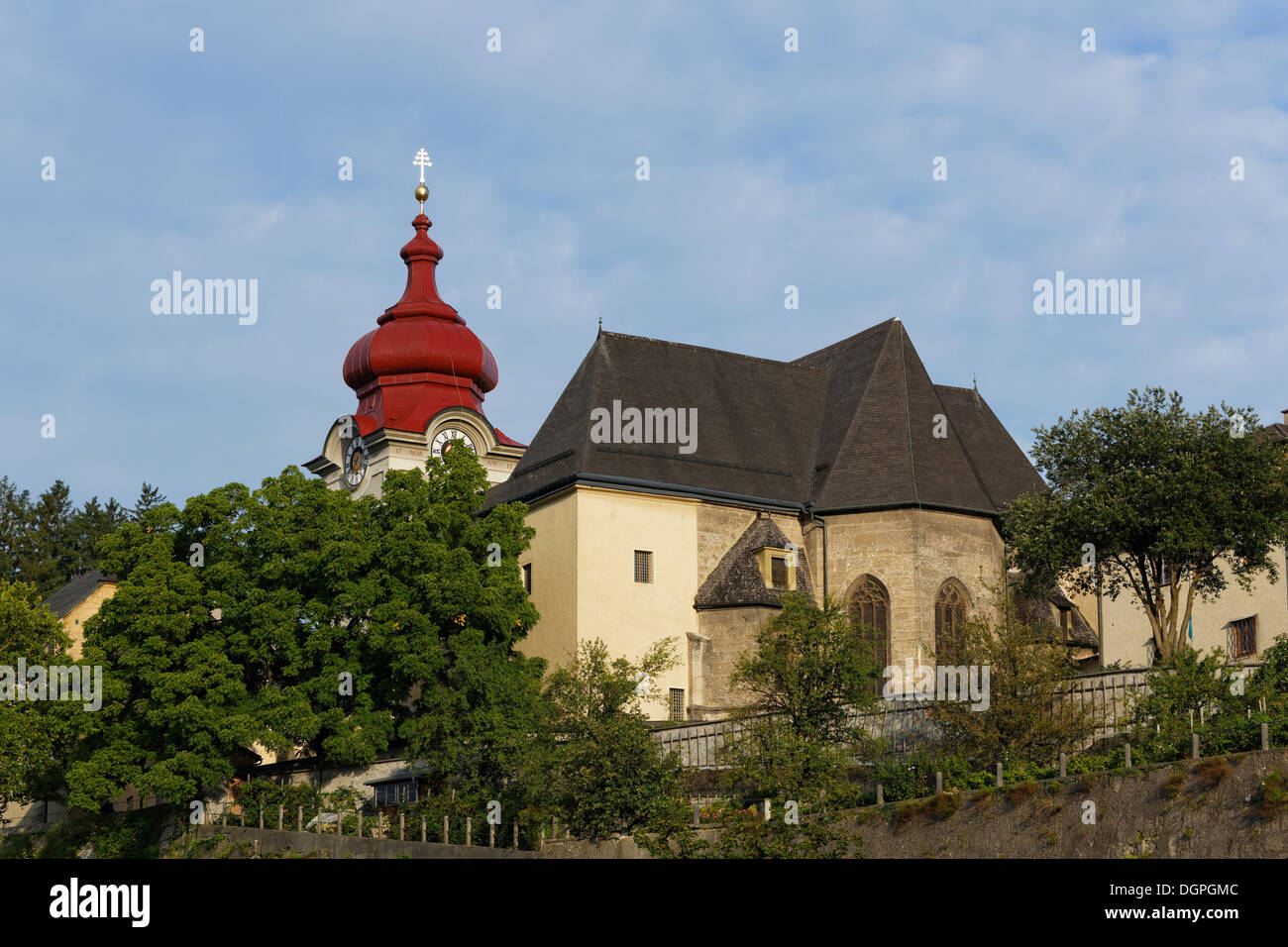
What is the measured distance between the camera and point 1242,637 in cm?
4803

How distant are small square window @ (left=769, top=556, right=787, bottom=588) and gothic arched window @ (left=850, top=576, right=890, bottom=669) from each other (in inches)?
82.3

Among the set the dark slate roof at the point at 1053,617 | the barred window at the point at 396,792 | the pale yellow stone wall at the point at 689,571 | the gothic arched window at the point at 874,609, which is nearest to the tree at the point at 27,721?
the barred window at the point at 396,792

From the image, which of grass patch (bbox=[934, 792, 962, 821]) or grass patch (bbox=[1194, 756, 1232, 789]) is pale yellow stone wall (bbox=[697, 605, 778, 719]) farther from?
grass patch (bbox=[1194, 756, 1232, 789])

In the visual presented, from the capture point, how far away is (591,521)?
5038 centimetres

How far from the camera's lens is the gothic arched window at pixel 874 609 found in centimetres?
5066

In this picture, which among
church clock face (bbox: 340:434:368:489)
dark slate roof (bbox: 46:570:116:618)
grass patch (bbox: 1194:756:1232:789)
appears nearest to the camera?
grass patch (bbox: 1194:756:1232:789)

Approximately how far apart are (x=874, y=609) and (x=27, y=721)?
24981 millimetres

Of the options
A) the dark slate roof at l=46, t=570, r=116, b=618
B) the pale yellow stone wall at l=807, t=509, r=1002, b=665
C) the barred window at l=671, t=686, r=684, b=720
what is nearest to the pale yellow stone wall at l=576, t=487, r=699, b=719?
the barred window at l=671, t=686, r=684, b=720

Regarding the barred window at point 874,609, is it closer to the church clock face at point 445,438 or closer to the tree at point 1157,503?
the tree at point 1157,503

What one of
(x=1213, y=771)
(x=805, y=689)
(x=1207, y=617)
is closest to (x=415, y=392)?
(x=1207, y=617)
